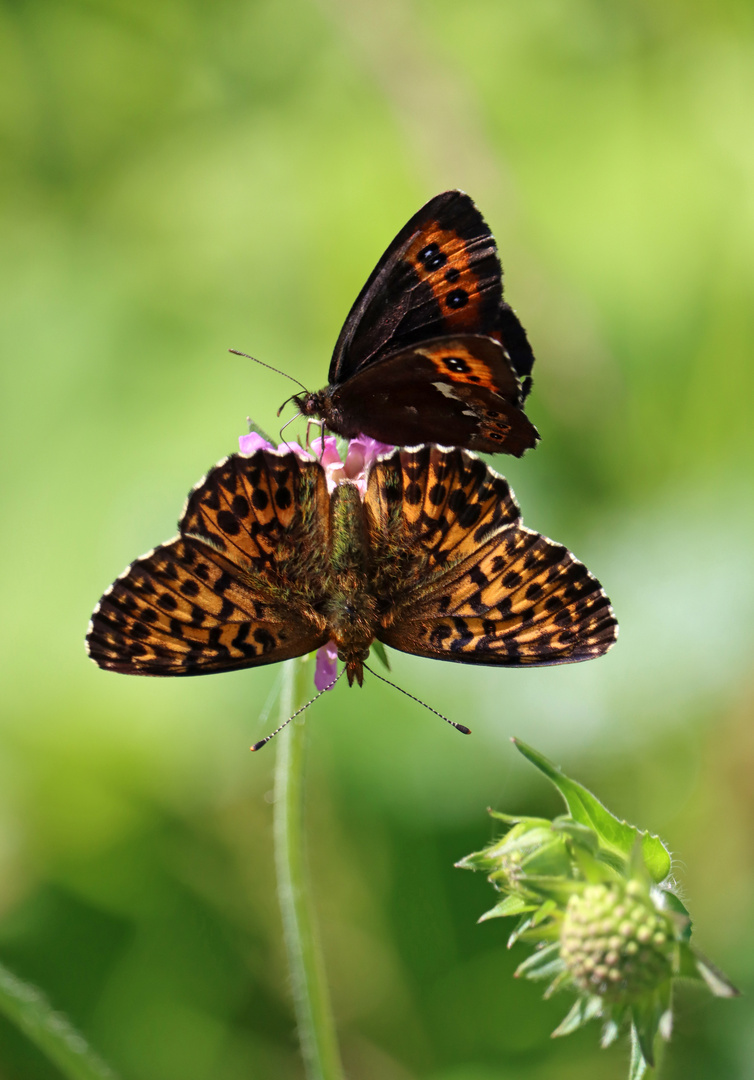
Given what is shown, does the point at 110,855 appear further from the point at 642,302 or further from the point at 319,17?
the point at 319,17

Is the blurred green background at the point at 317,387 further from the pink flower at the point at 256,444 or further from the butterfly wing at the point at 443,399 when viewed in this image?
the pink flower at the point at 256,444

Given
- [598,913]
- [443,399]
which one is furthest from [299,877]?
[443,399]

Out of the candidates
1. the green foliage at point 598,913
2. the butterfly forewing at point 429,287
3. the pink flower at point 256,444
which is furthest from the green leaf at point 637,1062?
the butterfly forewing at point 429,287

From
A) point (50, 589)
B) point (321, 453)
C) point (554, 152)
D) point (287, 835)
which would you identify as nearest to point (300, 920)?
point (287, 835)

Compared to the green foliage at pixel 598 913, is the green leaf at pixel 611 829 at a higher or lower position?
higher

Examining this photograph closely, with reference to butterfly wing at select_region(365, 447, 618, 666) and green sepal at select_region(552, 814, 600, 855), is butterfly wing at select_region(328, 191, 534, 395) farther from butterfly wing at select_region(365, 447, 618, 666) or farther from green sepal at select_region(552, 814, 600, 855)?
green sepal at select_region(552, 814, 600, 855)

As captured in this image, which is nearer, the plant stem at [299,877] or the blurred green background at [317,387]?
the plant stem at [299,877]
